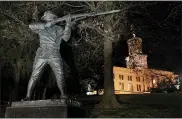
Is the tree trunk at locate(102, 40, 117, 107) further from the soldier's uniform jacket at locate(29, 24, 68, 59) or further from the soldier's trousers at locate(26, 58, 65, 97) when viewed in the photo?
the soldier's trousers at locate(26, 58, 65, 97)

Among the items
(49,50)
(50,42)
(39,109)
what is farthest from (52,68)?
(39,109)

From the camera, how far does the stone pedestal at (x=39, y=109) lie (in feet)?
27.9

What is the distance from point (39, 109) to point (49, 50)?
1.64 m

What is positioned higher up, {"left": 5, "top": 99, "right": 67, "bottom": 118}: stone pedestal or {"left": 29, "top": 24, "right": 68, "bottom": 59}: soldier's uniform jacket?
{"left": 29, "top": 24, "right": 68, "bottom": 59}: soldier's uniform jacket

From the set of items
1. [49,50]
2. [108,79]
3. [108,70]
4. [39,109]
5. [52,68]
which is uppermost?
[108,70]

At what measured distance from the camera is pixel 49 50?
9.35 m

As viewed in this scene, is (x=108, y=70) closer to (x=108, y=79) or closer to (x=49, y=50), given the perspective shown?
(x=108, y=79)

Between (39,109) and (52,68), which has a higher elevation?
(52,68)

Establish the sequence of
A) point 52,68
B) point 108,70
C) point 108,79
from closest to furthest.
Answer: point 52,68, point 108,79, point 108,70

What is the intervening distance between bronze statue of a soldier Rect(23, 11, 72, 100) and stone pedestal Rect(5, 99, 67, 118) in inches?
16.8

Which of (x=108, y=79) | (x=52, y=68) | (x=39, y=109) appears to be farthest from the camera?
(x=108, y=79)

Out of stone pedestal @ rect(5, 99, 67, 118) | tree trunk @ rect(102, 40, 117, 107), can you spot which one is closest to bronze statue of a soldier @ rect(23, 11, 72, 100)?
stone pedestal @ rect(5, 99, 67, 118)

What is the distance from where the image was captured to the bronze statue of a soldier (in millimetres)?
9289

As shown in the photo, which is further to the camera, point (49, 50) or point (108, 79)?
point (108, 79)
